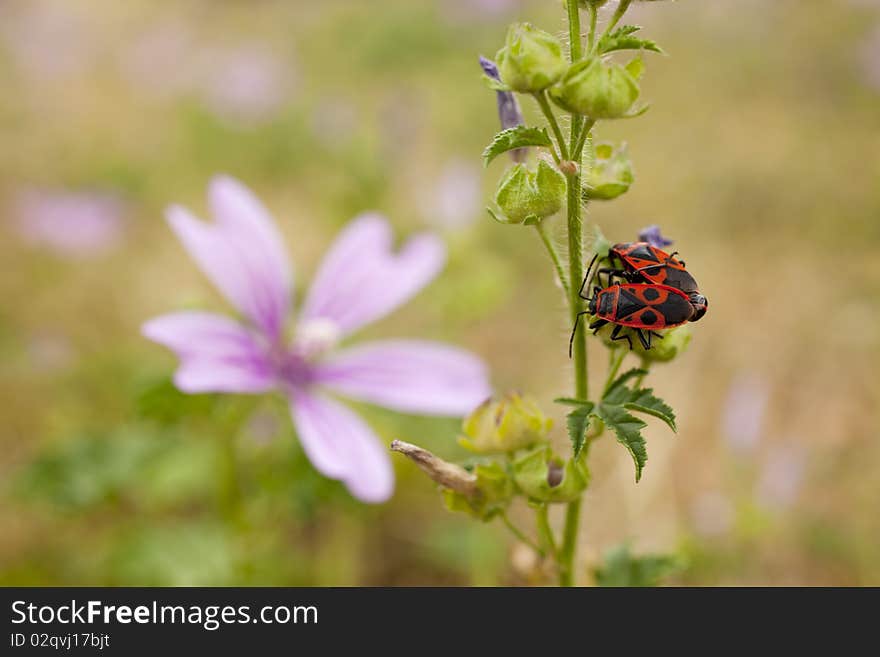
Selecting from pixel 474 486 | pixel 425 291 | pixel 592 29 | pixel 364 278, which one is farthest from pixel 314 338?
pixel 425 291

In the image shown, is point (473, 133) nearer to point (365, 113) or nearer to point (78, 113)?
point (365, 113)

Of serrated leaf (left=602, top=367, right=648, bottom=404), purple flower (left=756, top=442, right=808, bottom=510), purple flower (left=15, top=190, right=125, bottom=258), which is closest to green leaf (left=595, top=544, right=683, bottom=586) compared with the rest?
serrated leaf (left=602, top=367, right=648, bottom=404)

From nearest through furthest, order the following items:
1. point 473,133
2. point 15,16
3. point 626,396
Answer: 1. point 626,396
2. point 473,133
3. point 15,16

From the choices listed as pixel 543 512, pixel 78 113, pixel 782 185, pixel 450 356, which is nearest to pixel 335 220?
pixel 450 356

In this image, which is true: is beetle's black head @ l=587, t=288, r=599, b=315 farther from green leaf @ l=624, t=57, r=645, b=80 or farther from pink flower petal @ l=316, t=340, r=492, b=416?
pink flower petal @ l=316, t=340, r=492, b=416

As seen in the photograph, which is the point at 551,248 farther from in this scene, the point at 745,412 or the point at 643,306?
the point at 745,412

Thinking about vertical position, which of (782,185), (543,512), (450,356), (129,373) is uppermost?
(782,185)

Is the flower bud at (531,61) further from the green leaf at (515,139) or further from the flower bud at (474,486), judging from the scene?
the flower bud at (474,486)
